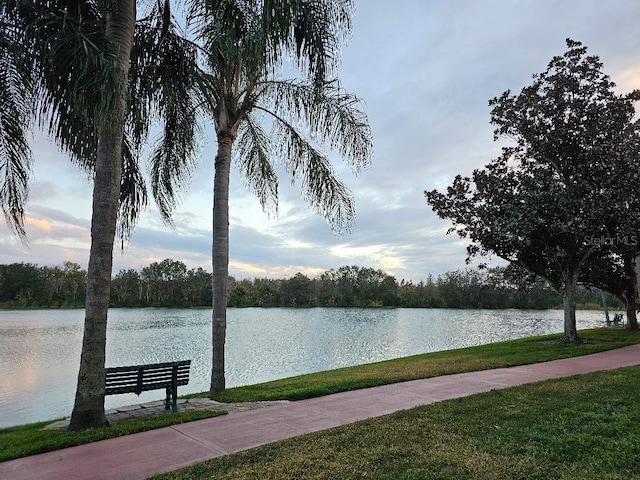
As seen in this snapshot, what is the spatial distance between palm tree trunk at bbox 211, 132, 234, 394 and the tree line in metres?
73.4

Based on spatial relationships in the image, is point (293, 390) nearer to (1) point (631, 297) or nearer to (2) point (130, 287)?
(1) point (631, 297)

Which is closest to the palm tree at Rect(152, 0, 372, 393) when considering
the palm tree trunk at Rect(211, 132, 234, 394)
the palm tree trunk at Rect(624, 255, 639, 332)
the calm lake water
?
the palm tree trunk at Rect(211, 132, 234, 394)

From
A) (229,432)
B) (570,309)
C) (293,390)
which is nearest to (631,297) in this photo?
(570,309)

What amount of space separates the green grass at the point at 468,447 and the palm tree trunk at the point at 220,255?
400cm

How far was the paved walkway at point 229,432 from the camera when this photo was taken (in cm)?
435

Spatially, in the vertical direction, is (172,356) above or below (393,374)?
below

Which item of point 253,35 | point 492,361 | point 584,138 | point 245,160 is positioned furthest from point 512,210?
point 253,35

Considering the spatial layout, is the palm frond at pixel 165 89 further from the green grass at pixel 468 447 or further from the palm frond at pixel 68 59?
the green grass at pixel 468 447

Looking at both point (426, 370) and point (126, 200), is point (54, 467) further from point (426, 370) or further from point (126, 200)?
point (426, 370)

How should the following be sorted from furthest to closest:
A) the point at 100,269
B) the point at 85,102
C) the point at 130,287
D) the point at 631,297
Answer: the point at 130,287, the point at 631,297, the point at 100,269, the point at 85,102

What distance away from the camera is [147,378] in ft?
22.6

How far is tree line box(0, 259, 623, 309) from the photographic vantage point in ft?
252

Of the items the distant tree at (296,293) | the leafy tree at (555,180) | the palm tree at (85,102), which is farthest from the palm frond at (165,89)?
the distant tree at (296,293)

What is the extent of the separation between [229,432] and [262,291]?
88.5m
